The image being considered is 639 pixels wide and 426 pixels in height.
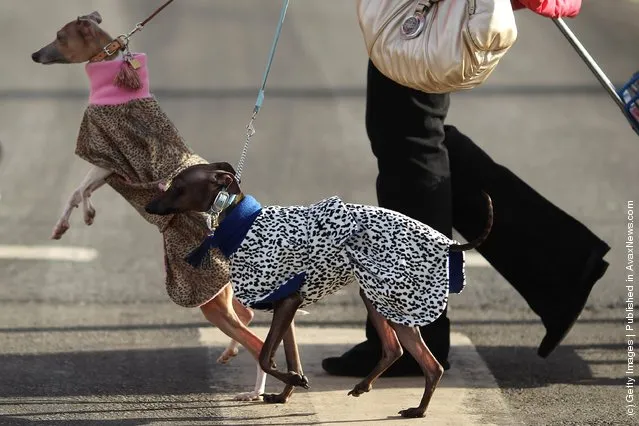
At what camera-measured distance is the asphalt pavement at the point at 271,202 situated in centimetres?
558

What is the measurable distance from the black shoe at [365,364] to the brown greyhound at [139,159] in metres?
0.45

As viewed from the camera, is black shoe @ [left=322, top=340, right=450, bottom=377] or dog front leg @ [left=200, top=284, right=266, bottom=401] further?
black shoe @ [left=322, top=340, right=450, bottom=377]

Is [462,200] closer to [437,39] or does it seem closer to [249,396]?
[437,39]

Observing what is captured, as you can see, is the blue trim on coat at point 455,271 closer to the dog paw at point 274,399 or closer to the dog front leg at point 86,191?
the dog paw at point 274,399

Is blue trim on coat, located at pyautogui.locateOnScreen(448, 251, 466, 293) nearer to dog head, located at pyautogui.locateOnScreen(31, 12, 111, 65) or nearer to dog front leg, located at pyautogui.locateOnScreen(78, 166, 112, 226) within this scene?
dog front leg, located at pyautogui.locateOnScreen(78, 166, 112, 226)

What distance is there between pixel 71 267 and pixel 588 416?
3320 millimetres

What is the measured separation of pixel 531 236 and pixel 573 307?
36 centimetres

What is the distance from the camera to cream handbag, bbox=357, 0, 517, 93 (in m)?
4.90

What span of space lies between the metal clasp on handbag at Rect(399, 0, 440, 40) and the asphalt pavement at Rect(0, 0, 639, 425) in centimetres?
127

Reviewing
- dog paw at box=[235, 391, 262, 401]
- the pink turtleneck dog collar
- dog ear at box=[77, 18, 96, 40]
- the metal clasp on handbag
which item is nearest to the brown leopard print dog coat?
the pink turtleneck dog collar

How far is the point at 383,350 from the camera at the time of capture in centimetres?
529

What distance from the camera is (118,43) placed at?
17.8 feet

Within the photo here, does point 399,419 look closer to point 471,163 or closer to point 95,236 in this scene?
point 471,163

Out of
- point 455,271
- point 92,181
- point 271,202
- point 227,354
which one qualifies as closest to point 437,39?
point 455,271
